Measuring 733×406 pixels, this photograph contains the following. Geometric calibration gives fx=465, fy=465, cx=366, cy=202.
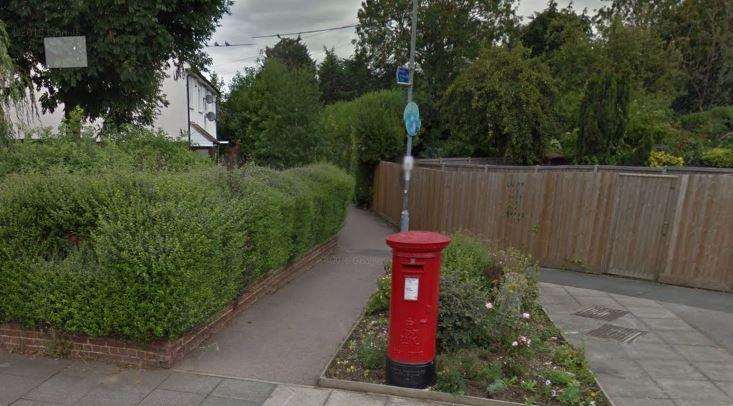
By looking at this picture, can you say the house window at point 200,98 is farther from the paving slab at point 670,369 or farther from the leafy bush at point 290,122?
the paving slab at point 670,369

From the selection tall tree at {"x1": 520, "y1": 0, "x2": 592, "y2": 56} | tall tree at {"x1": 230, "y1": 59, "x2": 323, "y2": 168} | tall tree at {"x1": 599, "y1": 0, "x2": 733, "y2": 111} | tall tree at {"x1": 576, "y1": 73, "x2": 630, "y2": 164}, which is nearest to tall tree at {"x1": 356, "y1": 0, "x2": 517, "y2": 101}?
tall tree at {"x1": 520, "y1": 0, "x2": 592, "y2": 56}

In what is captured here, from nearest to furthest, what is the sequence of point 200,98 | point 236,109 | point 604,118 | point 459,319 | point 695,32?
point 459,319 → point 604,118 → point 695,32 → point 200,98 → point 236,109

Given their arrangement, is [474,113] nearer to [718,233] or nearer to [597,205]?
[597,205]

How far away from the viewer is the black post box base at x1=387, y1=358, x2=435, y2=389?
3980 mm

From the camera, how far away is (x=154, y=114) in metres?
12.1

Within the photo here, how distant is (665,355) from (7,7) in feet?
36.7

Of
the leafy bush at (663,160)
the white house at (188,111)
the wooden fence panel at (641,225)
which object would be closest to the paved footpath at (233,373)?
the wooden fence panel at (641,225)

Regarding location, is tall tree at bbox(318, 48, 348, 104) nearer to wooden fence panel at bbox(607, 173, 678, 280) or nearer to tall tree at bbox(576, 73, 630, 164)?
tall tree at bbox(576, 73, 630, 164)

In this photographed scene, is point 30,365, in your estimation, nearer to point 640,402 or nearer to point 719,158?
point 640,402

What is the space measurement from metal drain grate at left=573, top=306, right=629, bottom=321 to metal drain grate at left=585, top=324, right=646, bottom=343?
1.21ft

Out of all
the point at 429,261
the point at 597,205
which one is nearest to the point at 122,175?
the point at 429,261

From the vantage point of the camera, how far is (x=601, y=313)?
6398 millimetres

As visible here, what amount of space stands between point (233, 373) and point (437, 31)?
30806 millimetres

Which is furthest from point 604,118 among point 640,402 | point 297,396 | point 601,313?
point 297,396
